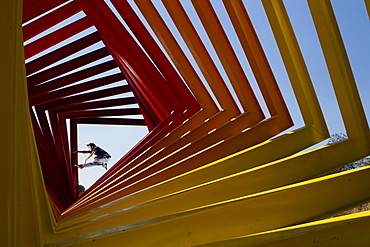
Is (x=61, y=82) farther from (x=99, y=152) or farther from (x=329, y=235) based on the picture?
(x=329, y=235)

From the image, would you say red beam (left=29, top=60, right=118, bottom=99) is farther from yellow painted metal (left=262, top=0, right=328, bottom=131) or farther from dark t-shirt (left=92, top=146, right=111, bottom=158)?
yellow painted metal (left=262, top=0, right=328, bottom=131)

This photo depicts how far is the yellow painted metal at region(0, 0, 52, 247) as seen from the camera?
6.13 ft

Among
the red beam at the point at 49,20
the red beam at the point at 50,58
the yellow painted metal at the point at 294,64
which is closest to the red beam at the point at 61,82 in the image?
the red beam at the point at 50,58

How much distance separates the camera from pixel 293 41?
4676 mm

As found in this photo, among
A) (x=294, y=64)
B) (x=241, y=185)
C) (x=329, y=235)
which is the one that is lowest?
(x=329, y=235)

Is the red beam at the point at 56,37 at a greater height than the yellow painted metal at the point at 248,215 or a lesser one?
greater

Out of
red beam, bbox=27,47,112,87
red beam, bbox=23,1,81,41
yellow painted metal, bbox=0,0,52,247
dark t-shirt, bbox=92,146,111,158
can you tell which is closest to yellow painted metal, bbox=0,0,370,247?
yellow painted metal, bbox=0,0,52,247

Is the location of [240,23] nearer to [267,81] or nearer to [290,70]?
[267,81]

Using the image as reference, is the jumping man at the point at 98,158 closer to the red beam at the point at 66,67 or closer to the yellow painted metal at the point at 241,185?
the red beam at the point at 66,67

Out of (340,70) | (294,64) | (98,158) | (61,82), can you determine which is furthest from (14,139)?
(98,158)

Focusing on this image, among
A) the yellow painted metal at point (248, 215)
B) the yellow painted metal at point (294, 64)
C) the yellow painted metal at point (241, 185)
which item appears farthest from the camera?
the yellow painted metal at point (294, 64)

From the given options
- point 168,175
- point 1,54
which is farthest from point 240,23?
point 1,54

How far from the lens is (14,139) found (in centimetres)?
196

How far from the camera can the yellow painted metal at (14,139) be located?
187 cm
